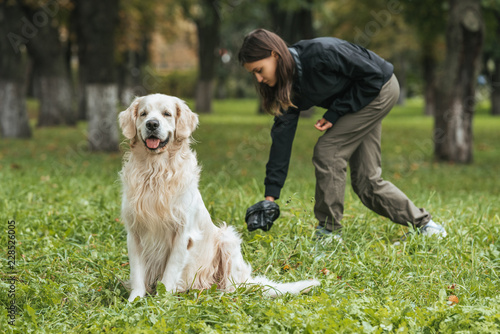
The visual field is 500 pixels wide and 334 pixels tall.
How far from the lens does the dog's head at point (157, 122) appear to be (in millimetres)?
3369

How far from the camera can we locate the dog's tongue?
3383 millimetres

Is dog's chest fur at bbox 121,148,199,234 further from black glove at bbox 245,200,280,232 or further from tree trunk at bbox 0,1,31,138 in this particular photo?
tree trunk at bbox 0,1,31,138

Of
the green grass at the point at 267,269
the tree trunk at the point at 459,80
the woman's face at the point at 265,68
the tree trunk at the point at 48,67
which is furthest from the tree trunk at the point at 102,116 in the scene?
the woman's face at the point at 265,68

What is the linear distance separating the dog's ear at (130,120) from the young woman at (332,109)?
85cm

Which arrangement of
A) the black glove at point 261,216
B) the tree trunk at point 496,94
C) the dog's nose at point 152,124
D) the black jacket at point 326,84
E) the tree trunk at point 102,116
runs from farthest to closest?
the tree trunk at point 496,94 → the tree trunk at point 102,116 → the black jacket at point 326,84 → the black glove at point 261,216 → the dog's nose at point 152,124

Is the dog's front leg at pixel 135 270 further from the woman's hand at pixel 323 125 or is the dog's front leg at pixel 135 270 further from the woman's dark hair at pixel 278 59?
the woman's hand at pixel 323 125

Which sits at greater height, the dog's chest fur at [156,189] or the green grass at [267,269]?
the dog's chest fur at [156,189]

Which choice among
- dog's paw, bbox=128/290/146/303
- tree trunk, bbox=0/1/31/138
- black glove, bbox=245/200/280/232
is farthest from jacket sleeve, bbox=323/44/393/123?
tree trunk, bbox=0/1/31/138

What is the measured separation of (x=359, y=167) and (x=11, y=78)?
11.9 meters

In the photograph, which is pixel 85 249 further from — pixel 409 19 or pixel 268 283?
pixel 409 19

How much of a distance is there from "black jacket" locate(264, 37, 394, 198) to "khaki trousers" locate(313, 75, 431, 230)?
0.11m

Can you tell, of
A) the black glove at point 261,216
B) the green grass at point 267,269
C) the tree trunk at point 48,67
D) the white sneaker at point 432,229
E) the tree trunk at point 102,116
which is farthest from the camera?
the tree trunk at point 48,67

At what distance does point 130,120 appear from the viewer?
139 inches

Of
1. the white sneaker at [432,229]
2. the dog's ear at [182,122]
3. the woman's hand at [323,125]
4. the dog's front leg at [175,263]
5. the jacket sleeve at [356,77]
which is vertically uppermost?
the jacket sleeve at [356,77]
